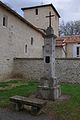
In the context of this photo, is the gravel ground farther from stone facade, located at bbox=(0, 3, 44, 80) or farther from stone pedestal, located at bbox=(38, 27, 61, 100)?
stone facade, located at bbox=(0, 3, 44, 80)

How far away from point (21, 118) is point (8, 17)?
11.6 metres

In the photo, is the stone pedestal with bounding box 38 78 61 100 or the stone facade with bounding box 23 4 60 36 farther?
the stone facade with bounding box 23 4 60 36

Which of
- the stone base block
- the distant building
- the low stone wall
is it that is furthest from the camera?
the distant building

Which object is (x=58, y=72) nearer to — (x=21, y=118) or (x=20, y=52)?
(x=20, y=52)

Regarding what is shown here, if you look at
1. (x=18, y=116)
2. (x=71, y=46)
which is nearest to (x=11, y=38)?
(x=18, y=116)

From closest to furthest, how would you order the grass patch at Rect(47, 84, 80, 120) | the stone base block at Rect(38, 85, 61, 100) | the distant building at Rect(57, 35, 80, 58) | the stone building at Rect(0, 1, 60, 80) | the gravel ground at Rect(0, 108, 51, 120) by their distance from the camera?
1. the gravel ground at Rect(0, 108, 51, 120)
2. the grass patch at Rect(47, 84, 80, 120)
3. the stone base block at Rect(38, 85, 61, 100)
4. the stone building at Rect(0, 1, 60, 80)
5. the distant building at Rect(57, 35, 80, 58)

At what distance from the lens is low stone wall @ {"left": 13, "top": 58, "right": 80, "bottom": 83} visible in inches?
614

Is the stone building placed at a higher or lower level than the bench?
higher

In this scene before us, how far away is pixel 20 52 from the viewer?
774 inches

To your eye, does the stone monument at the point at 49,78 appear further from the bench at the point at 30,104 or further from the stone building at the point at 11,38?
the stone building at the point at 11,38

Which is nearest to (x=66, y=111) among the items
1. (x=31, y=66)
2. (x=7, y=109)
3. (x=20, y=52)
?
(x=7, y=109)

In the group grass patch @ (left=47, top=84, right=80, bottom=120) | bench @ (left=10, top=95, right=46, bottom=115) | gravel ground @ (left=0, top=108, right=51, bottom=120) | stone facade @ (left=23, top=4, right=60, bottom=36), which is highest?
stone facade @ (left=23, top=4, right=60, bottom=36)

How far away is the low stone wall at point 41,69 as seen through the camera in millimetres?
15586

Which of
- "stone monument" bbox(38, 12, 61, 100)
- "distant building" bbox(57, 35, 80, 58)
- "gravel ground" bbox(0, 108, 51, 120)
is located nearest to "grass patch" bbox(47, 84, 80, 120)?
"gravel ground" bbox(0, 108, 51, 120)
